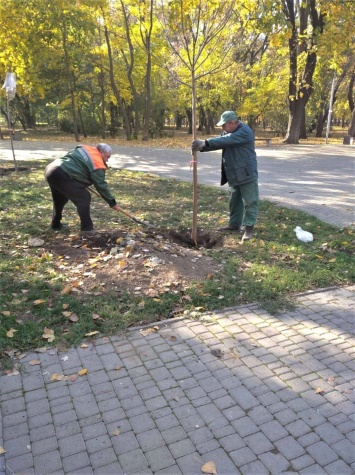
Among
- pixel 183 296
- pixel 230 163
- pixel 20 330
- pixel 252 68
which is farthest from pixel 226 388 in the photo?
pixel 252 68

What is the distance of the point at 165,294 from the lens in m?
4.20

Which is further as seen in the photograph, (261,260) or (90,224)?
(90,224)

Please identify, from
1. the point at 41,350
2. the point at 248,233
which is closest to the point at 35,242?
the point at 41,350

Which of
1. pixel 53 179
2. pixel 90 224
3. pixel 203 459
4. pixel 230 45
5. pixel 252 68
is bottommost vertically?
pixel 203 459

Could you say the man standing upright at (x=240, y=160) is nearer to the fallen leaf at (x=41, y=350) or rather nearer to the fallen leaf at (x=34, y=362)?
the fallen leaf at (x=41, y=350)

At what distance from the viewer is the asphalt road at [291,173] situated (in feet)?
27.0

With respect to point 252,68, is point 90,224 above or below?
below

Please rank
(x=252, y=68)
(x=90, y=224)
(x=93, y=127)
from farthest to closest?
(x=93, y=127) < (x=252, y=68) < (x=90, y=224)

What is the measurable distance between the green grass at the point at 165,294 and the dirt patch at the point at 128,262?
142 mm

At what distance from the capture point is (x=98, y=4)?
17.7m

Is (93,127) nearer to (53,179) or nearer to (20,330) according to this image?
(53,179)

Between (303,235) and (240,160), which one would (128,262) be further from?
(303,235)

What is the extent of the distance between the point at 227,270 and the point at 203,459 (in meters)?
2.66

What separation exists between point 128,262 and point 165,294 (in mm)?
818
